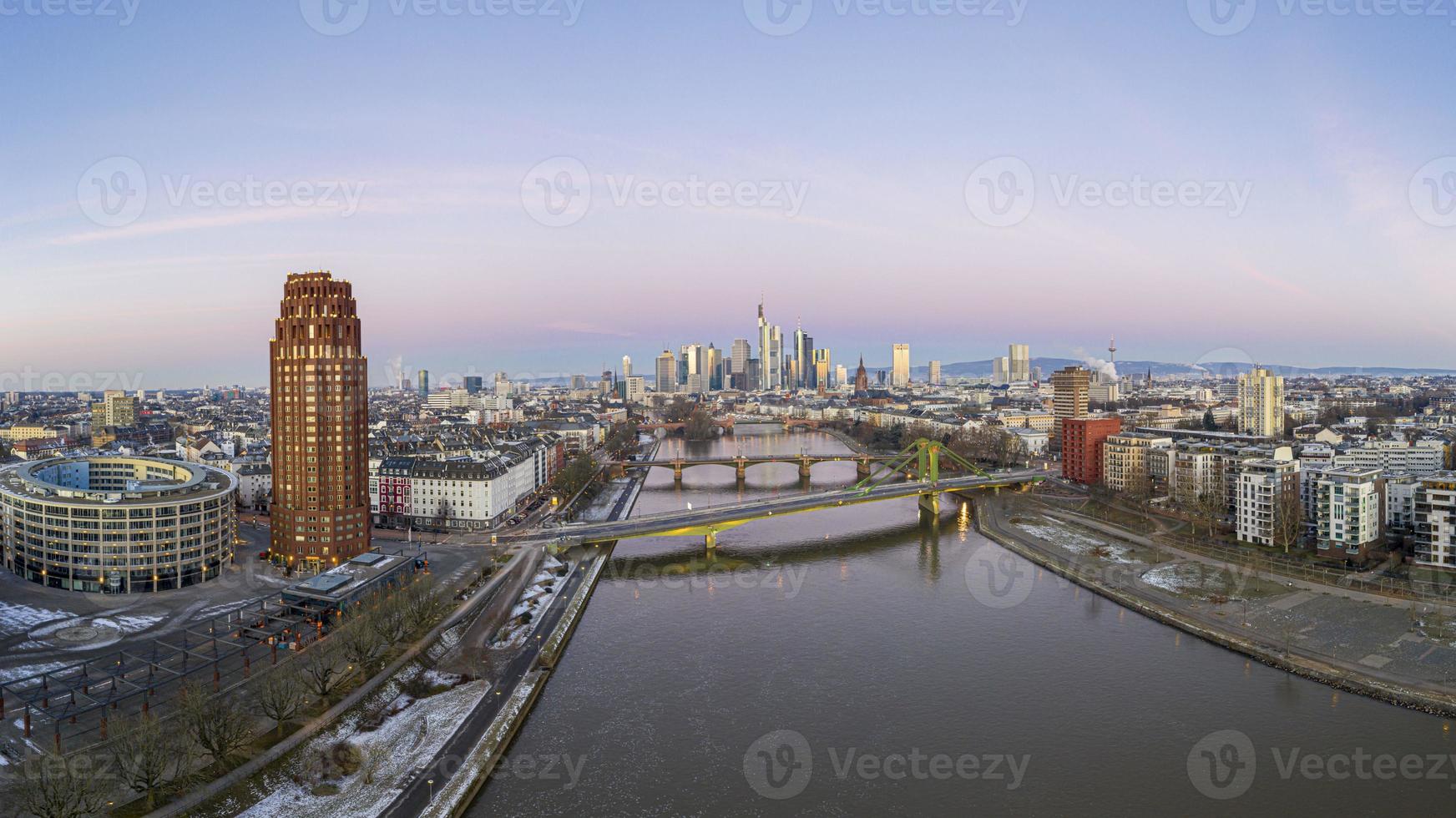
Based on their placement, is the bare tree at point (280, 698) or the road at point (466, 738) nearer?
the road at point (466, 738)

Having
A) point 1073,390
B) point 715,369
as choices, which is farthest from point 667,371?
point 1073,390

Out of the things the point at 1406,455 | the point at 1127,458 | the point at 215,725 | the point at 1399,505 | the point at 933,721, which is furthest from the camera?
the point at 1127,458

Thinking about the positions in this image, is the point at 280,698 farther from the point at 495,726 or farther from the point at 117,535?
the point at 117,535

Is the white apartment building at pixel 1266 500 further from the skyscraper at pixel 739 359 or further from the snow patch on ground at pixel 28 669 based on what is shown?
the skyscraper at pixel 739 359

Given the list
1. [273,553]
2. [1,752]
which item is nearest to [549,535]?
[273,553]

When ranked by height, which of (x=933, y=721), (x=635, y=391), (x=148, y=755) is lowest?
(x=933, y=721)

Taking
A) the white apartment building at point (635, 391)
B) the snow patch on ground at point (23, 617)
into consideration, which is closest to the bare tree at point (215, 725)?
the snow patch on ground at point (23, 617)

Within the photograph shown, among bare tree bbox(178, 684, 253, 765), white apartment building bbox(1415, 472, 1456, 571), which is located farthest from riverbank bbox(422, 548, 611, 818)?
white apartment building bbox(1415, 472, 1456, 571)
